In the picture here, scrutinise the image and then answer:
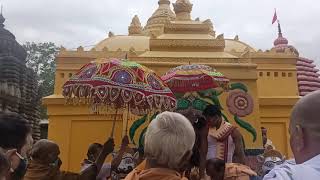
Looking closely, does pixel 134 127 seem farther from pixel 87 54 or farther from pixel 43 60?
pixel 43 60

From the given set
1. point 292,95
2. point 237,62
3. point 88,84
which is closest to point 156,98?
point 88,84

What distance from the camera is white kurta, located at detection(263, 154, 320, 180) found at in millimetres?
1789

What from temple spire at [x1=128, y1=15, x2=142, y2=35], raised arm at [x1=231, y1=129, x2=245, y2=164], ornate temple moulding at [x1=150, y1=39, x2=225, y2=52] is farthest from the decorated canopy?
temple spire at [x1=128, y1=15, x2=142, y2=35]

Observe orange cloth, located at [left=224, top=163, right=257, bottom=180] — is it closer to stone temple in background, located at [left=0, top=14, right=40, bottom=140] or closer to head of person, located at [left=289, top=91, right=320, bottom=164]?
head of person, located at [left=289, top=91, right=320, bottom=164]

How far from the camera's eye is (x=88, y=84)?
6.20 m

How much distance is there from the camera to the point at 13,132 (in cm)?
291

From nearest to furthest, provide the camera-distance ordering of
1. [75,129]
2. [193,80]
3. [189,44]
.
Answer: [193,80]
[75,129]
[189,44]

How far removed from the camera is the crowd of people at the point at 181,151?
1908 millimetres

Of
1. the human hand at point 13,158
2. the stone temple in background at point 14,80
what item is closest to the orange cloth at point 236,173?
the human hand at point 13,158

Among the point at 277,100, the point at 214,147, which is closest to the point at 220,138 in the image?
the point at 214,147

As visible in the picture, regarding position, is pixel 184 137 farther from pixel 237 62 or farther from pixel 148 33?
pixel 148 33

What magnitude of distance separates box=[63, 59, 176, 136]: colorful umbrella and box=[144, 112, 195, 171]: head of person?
11.7ft

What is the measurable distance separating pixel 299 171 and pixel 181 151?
0.88 meters

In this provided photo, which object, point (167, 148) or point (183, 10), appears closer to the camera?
point (167, 148)
